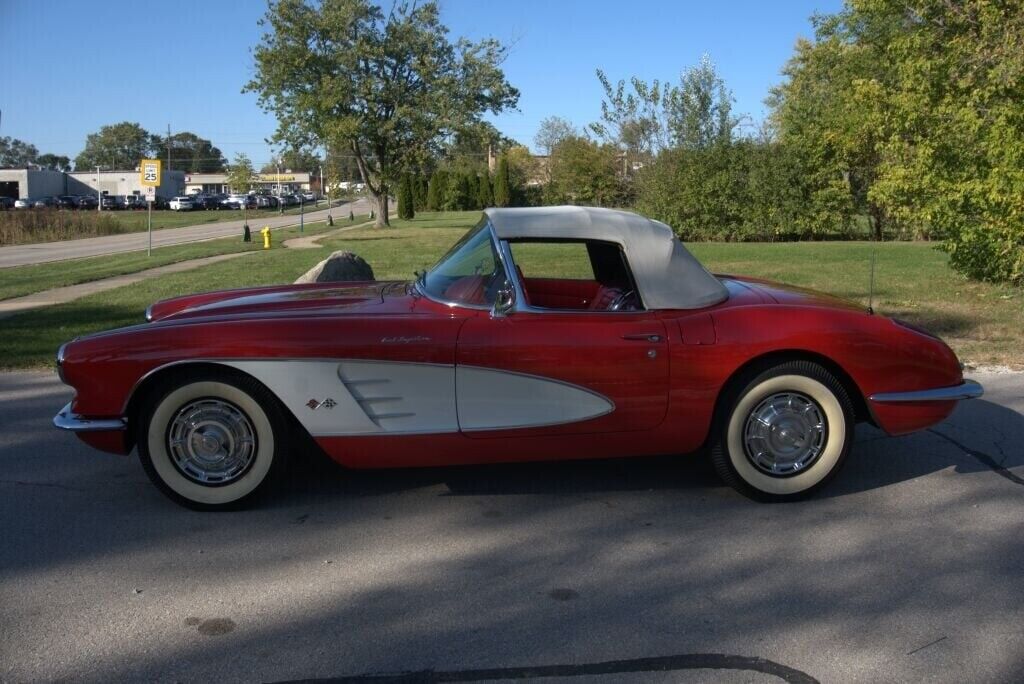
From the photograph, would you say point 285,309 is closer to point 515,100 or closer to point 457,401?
point 457,401

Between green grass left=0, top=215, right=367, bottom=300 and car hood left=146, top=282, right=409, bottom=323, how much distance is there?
36.8ft

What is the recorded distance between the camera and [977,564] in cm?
405

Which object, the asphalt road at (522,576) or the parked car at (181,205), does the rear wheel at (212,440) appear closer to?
the asphalt road at (522,576)

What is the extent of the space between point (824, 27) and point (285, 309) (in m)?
36.9

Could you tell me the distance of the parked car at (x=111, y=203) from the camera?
3177 inches

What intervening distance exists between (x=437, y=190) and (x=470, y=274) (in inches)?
2460

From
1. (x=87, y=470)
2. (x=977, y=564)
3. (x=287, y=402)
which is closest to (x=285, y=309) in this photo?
(x=287, y=402)

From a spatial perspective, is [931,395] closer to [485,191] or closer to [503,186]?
[503,186]

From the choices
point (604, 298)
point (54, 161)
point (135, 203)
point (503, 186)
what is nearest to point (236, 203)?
point (135, 203)

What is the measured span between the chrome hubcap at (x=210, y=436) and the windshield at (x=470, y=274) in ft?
3.85

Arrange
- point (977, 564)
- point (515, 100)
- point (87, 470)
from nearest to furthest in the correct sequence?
point (977, 564) < point (87, 470) < point (515, 100)

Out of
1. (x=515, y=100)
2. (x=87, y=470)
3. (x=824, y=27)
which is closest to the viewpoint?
(x=87, y=470)

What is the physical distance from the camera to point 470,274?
4.95 m

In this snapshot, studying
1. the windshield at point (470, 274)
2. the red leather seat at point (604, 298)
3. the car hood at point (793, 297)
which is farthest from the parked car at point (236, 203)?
the car hood at point (793, 297)
